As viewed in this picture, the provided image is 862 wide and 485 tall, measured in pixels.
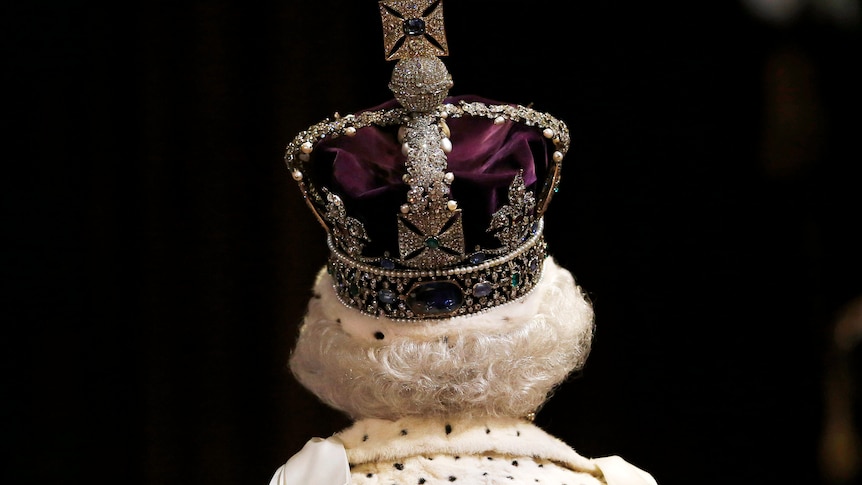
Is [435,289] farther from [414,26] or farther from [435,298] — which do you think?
[414,26]

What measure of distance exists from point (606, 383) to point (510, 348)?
0.85 m

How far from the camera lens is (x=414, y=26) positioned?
1366mm

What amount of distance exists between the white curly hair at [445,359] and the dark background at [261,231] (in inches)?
17.1

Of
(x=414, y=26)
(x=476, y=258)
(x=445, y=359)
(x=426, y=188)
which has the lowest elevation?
(x=445, y=359)

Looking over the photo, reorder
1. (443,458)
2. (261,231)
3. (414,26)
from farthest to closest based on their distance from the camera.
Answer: (261,231) → (414,26) → (443,458)

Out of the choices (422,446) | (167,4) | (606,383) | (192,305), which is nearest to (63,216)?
(192,305)

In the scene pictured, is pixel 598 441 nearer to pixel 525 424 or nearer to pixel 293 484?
pixel 525 424

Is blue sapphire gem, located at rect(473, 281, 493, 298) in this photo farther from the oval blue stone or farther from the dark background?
the dark background

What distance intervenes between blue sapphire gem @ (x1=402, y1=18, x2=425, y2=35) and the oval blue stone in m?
0.35

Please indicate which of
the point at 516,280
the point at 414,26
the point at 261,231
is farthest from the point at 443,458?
the point at 261,231

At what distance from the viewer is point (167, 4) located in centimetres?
195

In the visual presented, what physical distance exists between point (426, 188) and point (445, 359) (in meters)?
0.22

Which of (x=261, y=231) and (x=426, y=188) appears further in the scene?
(x=261, y=231)

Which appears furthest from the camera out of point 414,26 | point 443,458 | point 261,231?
point 261,231
